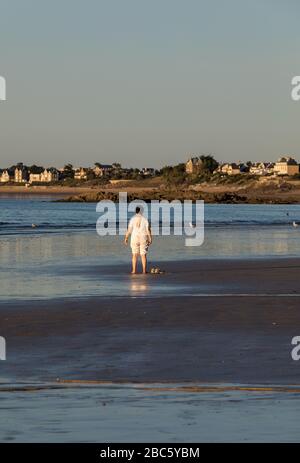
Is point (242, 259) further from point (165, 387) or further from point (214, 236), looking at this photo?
point (165, 387)

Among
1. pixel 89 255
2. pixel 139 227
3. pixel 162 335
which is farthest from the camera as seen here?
pixel 89 255

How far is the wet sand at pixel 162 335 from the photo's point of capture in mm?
12164

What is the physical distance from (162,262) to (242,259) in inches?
Result: 99.7

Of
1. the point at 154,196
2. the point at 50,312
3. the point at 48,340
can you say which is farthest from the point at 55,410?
the point at 154,196

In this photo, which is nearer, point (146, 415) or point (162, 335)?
point (146, 415)

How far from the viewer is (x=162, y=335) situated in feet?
49.3

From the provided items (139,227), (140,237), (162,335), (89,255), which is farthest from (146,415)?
(89,255)

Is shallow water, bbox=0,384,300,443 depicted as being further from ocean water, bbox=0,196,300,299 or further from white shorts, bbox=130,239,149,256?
white shorts, bbox=130,239,149,256

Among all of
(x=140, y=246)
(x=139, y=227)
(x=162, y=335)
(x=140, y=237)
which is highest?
(x=139, y=227)

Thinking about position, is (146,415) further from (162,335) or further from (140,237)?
(140,237)

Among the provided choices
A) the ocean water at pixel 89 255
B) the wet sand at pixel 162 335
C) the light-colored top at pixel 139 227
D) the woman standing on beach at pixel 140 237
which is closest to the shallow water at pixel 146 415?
the wet sand at pixel 162 335

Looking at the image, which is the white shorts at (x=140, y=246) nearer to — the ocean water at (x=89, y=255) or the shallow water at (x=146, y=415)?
the ocean water at (x=89, y=255)

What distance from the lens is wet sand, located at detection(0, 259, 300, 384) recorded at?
1216 centimetres

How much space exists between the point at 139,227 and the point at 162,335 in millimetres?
11026
